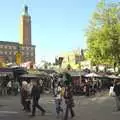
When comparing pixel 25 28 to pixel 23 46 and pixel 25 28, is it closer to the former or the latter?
pixel 25 28

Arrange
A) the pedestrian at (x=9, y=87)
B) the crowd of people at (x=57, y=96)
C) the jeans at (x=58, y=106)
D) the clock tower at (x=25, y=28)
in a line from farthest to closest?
1. the clock tower at (x=25, y=28)
2. the pedestrian at (x=9, y=87)
3. the jeans at (x=58, y=106)
4. the crowd of people at (x=57, y=96)

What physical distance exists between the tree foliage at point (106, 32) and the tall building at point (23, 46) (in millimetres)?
75664

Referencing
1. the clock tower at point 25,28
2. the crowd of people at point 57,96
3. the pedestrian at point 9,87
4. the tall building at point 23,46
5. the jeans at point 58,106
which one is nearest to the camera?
the crowd of people at point 57,96

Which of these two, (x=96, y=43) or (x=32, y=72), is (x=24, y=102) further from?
(x=96, y=43)

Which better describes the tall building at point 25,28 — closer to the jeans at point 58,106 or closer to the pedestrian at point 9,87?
the pedestrian at point 9,87

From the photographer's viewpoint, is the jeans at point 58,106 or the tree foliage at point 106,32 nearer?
the jeans at point 58,106

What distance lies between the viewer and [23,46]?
174 m

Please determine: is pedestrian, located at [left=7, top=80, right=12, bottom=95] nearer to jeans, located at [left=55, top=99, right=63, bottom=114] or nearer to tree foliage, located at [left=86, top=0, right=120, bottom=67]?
tree foliage, located at [left=86, top=0, right=120, bottom=67]

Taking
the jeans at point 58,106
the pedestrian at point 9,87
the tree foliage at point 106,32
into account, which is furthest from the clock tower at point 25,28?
the jeans at point 58,106

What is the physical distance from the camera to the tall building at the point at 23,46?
158750 mm

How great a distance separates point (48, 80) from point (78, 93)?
10.5m

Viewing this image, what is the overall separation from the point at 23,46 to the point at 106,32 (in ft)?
394

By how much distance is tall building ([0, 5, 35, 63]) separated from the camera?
159 m

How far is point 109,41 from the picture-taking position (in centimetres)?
5597
